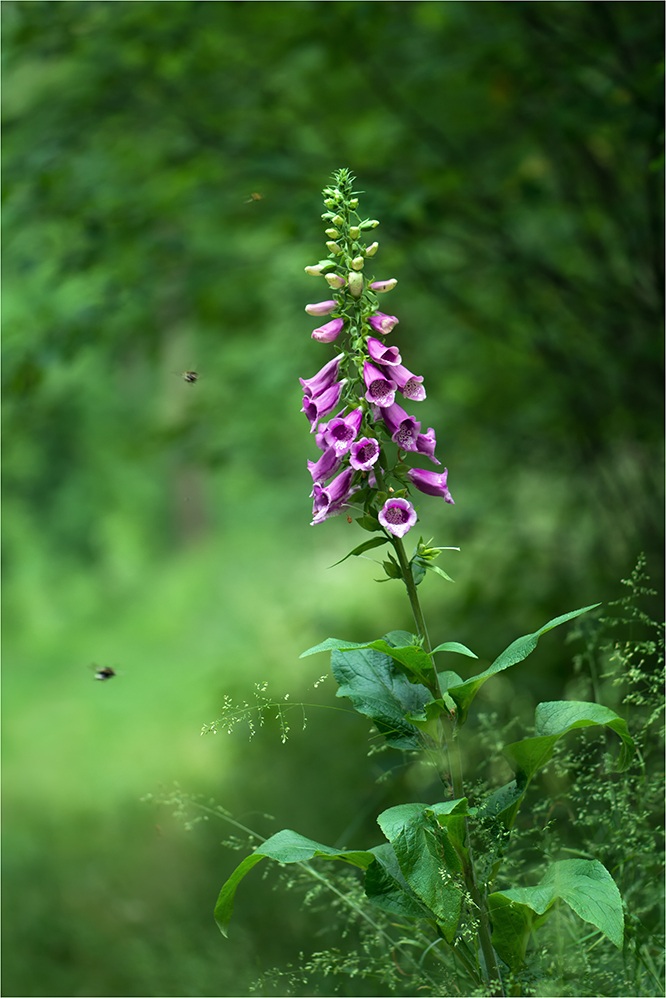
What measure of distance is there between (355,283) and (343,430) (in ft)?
0.64

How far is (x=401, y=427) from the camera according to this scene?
1.14 m

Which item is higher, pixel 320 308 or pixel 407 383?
pixel 320 308

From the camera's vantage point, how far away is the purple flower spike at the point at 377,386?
1108 millimetres

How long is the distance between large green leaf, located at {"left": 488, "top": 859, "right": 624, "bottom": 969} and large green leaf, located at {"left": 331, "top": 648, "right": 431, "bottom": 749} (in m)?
0.22

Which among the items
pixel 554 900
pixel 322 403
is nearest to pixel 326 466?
pixel 322 403

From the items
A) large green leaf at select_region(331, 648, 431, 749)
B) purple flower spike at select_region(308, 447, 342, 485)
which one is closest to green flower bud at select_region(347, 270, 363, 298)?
purple flower spike at select_region(308, 447, 342, 485)

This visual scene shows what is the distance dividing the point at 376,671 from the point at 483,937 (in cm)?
37

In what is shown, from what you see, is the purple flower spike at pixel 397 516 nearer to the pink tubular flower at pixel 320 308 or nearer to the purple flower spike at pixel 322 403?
the purple flower spike at pixel 322 403

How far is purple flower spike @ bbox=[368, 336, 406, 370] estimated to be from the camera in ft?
3.67

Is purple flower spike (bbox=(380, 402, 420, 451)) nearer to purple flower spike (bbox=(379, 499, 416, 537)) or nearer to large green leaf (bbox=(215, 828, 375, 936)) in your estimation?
purple flower spike (bbox=(379, 499, 416, 537))

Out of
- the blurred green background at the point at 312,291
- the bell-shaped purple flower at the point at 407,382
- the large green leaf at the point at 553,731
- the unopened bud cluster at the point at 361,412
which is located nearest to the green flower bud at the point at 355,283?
the unopened bud cluster at the point at 361,412

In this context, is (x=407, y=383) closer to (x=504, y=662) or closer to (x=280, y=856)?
(x=504, y=662)

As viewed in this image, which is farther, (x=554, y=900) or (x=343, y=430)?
(x=343, y=430)

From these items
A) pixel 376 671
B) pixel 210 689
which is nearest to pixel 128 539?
pixel 210 689
